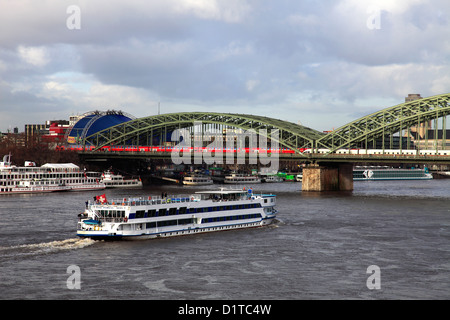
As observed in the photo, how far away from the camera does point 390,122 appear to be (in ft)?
450

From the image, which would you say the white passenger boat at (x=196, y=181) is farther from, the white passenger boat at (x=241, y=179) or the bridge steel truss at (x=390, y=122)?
the bridge steel truss at (x=390, y=122)

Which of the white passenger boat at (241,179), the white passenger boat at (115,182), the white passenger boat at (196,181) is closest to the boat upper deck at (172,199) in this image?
the white passenger boat at (115,182)

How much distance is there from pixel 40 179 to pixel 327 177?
61.4 metres

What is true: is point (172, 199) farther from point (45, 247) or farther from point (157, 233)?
point (45, 247)

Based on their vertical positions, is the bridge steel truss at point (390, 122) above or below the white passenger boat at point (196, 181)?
above

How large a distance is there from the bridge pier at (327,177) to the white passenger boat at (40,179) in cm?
4690

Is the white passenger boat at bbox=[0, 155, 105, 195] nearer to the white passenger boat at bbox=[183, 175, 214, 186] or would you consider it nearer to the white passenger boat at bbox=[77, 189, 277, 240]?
the white passenger boat at bbox=[183, 175, 214, 186]

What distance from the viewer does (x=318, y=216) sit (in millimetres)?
83375

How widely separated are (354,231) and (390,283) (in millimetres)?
24168

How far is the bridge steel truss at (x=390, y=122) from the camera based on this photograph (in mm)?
128500

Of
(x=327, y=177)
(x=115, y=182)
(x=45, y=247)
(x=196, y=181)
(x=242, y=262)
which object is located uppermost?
(x=327, y=177)

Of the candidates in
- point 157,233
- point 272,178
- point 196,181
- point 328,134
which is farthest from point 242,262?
point 272,178

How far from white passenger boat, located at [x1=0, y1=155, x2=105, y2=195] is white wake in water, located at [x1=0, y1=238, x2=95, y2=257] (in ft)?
216

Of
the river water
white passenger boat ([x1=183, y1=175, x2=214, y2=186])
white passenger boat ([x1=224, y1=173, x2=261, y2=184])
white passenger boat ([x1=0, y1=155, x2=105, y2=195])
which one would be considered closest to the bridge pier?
white passenger boat ([x1=183, y1=175, x2=214, y2=186])
